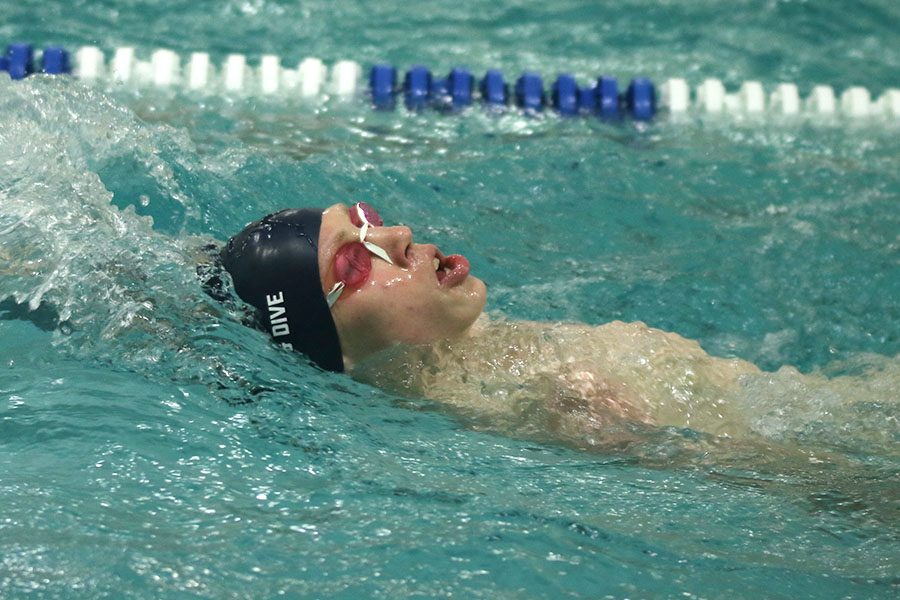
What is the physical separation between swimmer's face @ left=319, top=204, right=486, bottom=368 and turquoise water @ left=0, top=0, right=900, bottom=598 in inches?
6.3

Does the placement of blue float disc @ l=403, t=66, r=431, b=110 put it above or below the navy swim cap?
above

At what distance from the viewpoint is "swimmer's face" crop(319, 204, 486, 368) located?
2.70 meters

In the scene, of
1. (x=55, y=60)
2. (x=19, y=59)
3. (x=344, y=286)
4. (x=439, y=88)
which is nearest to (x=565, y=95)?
(x=439, y=88)

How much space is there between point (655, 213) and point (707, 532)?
2.10m

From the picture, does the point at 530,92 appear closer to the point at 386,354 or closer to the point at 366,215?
the point at 366,215

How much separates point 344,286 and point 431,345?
28cm

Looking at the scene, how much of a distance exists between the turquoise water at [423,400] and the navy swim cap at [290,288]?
0.06 m

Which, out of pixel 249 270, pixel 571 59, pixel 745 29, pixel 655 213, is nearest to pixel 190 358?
pixel 249 270

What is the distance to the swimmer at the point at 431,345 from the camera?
2.71 metres

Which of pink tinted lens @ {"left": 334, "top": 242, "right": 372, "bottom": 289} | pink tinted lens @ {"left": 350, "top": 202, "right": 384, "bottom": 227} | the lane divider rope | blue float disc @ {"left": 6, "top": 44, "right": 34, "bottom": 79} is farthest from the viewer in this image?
the lane divider rope

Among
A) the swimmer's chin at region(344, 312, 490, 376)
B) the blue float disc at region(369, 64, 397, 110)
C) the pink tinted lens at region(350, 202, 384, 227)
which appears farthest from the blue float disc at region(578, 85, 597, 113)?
the swimmer's chin at region(344, 312, 490, 376)

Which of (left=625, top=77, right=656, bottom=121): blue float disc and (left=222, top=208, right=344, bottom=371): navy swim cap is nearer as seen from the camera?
(left=222, top=208, right=344, bottom=371): navy swim cap

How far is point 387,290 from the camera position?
271 cm

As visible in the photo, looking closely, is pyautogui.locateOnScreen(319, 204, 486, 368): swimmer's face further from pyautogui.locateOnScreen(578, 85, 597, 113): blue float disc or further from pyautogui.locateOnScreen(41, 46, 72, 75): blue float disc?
pyautogui.locateOnScreen(41, 46, 72, 75): blue float disc
